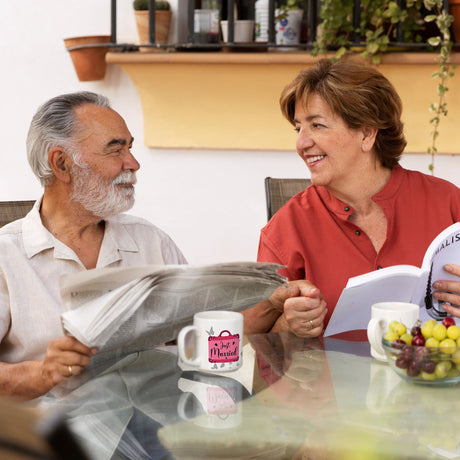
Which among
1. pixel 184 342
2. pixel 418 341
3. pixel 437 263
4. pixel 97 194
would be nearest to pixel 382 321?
pixel 418 341

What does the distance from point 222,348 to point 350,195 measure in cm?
78

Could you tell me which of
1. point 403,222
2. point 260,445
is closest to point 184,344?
point 260,445

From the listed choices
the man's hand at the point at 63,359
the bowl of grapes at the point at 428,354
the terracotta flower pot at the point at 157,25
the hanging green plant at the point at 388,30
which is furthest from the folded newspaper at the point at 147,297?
the terracotta flower pot at the point at 157,25

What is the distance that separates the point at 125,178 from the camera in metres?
1.57

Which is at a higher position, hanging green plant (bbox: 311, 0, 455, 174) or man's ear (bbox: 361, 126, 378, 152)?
hanging green plant (bbox: 311, 0, 455, 174)

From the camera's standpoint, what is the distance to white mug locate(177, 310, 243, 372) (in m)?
1.15

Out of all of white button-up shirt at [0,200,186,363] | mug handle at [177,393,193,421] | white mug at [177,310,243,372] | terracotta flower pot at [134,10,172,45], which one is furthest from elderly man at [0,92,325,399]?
terracotta flower pot at [134,10,172,45]

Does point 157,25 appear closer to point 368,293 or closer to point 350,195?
point 350,195

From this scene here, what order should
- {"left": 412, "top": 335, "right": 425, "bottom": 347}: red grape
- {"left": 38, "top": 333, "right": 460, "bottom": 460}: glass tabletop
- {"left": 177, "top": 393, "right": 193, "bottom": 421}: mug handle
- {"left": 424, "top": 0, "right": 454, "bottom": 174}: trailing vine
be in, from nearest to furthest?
{"left": 38, "top": 333, "right": 460, "bottom": 460}: glass tabletop
{"left": 177, "top": 393, "right": 193, "bottom": 421}: mug handle
{"left": 412, "top": 335, "right": 425, "bottom": 347}: red grape
{"left": 424, "top": 0, "right": 454, "bottom": 174}: trailing vine

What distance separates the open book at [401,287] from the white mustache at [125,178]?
542 mm

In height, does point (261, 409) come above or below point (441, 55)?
below

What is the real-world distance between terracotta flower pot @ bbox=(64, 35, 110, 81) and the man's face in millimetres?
1145

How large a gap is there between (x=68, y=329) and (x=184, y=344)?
0.62ft

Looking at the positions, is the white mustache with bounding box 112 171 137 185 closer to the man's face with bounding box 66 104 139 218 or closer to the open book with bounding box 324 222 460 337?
the man's face with bounding box 66 104 139 218
